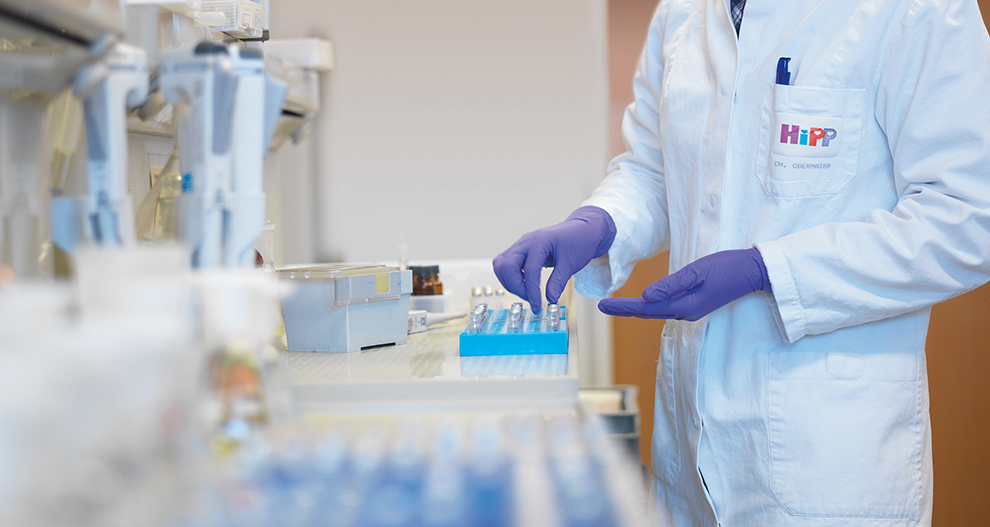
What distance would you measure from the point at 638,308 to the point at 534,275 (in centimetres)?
19

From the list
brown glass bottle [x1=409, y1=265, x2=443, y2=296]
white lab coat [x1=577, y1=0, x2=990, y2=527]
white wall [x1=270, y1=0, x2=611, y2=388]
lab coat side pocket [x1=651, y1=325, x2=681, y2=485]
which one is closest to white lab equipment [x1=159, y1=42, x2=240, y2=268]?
white lab coat [x1=577, y1=0, x2=990, y2=527]

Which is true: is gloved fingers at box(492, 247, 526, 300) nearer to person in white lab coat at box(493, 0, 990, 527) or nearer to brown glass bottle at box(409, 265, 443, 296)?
person in white lab coat at box(493, 0, 990, 527)

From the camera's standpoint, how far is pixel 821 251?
3.31 ft

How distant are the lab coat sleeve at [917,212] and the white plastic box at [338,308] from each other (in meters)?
0.63

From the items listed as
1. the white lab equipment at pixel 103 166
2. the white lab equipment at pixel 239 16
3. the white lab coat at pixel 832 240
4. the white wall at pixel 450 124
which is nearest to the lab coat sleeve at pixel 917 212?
the white lab coat at pixel 832 240

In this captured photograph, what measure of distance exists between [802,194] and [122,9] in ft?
3.10

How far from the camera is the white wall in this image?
2771 mm

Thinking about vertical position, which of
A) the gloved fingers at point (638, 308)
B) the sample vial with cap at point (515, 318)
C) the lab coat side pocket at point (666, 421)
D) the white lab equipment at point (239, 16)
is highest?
the white lab equipment at point (239, 16)

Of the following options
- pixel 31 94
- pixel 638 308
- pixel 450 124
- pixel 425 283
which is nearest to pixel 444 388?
pixel 638 308

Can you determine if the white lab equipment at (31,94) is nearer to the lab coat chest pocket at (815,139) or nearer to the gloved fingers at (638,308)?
the gloved fingers at (638,308)

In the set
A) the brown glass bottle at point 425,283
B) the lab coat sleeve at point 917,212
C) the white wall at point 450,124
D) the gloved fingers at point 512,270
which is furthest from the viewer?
the white wall at point 450,124

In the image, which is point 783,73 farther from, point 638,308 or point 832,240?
point 638,308

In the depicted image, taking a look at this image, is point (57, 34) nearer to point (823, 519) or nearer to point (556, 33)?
point (823, 519)

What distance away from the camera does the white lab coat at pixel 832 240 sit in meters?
0.98
